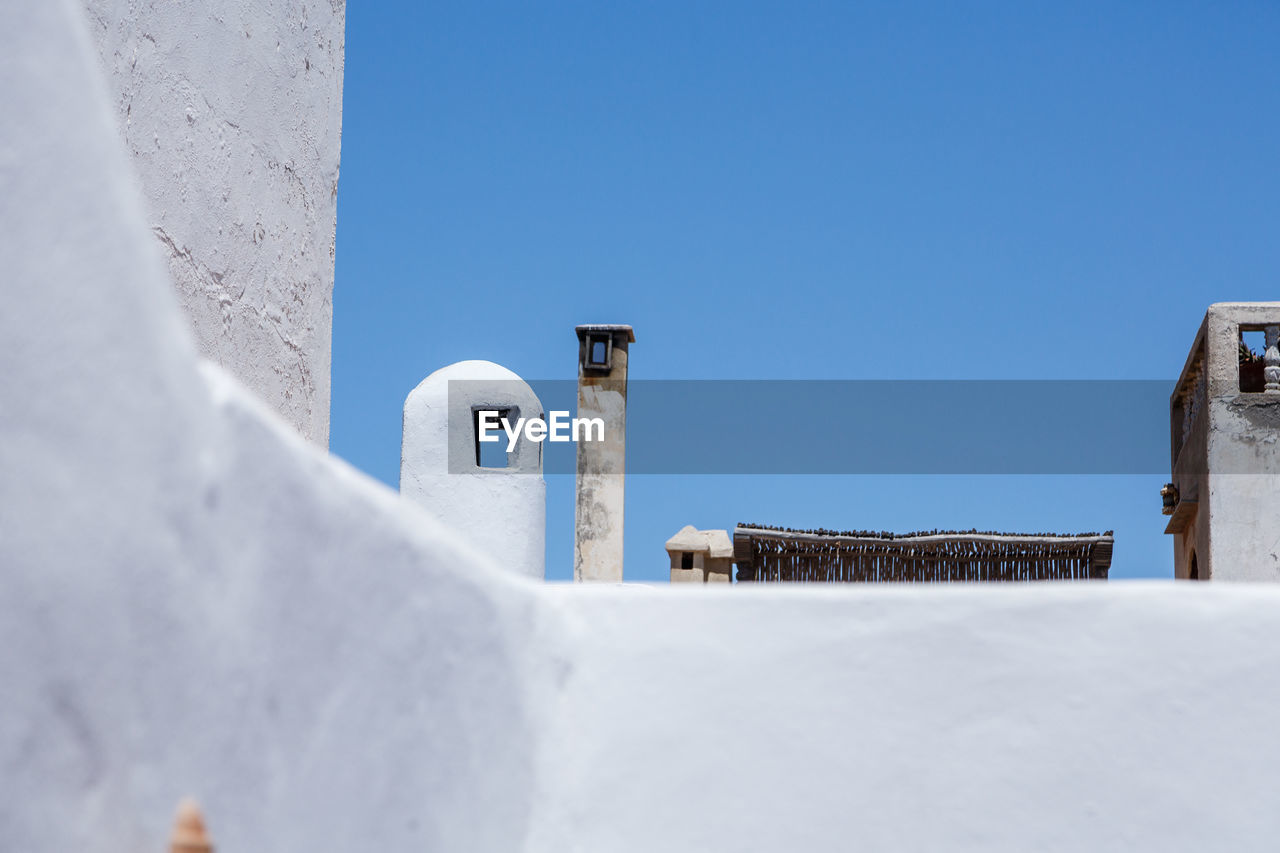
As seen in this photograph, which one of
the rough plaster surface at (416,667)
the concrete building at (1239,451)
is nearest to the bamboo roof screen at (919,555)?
the concrete building at (1239,451)

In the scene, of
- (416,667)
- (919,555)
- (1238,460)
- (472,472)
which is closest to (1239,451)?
(1238,460)

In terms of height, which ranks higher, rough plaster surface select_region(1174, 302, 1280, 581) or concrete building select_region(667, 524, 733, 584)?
rough plaster surface select_region(1174, 302, 1280, 581)

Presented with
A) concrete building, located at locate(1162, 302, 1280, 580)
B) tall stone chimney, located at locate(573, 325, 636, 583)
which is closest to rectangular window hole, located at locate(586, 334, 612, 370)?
tall stone chimney, located at locate(573, 325, 636, 583)

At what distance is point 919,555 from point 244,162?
6.57m

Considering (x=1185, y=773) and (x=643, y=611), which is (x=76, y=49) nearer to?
(x=643, y=611)

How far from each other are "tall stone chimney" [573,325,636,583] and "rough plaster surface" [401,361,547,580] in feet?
12.2

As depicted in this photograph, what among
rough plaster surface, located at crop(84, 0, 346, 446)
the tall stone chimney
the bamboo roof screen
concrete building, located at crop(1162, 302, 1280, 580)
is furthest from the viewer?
the tall stone chimney

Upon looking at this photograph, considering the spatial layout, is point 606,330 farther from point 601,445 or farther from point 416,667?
point 416,667

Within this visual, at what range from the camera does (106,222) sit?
184 centimetres

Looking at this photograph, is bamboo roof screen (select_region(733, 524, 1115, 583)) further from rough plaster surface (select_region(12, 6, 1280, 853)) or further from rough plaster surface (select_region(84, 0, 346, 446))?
rough plaster surface (select_region(12, 6, 1280, 853))

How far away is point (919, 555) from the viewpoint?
9414 mm

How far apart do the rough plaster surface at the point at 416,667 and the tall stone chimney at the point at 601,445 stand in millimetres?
8778

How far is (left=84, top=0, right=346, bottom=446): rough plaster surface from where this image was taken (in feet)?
10.9

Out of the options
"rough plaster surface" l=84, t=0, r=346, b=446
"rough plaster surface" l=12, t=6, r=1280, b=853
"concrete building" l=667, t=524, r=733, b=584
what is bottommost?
"concrete building" l=667, t=524, r=733, b=584
